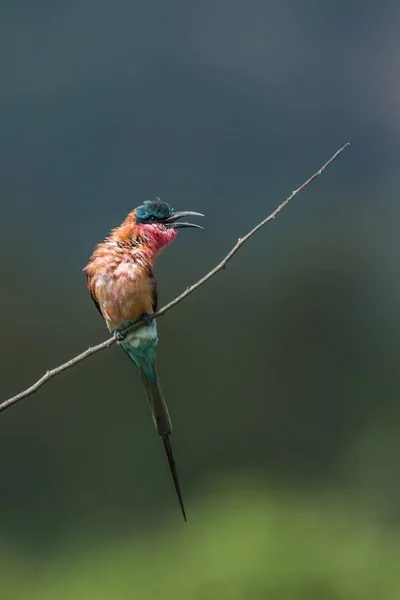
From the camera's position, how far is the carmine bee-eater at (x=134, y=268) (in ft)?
8.04

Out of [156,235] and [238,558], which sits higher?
[156,235]

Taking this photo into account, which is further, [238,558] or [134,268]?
[238,558]

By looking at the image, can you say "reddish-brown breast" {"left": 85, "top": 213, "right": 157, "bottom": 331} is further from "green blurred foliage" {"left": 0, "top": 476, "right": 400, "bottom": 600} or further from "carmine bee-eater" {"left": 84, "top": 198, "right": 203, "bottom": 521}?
"green blurred foliage" {"left": 0, "top": 476, "right": 400, "bottom": 600}

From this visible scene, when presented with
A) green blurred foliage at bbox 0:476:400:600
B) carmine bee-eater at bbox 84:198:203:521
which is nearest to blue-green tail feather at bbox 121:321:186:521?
carmine bee-eater at bbox 84:198:203:521

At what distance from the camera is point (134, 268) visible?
2.45 metres

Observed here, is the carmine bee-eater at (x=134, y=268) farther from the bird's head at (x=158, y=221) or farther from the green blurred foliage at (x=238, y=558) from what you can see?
the green blurred foliage at (x=238, y=558)

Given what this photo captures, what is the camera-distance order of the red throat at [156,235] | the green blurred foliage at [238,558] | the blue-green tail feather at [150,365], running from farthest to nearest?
the green blurred foliage at [238,558] < the red throat at [156,235] < the blue-green tail feather at [150,365]

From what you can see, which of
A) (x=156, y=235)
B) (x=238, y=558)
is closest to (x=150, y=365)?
(x=156, y=235)

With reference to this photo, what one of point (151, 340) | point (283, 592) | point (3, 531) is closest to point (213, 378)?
point (3, 531)

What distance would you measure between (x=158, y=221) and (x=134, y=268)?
0.15 metres

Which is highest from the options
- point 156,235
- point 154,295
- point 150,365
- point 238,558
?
point 156,235

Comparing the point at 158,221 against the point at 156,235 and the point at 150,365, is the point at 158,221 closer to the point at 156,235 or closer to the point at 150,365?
the point at 156,235

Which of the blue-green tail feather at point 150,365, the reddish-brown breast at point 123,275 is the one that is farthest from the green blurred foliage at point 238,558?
the reddish-brown breast at point 123,275

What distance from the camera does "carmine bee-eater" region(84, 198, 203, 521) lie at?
2.45 m
